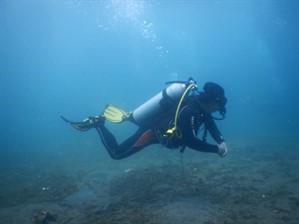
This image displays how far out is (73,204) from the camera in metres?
7.52

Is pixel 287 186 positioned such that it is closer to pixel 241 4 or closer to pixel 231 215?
pixel 231 215

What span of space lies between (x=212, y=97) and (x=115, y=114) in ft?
9.10

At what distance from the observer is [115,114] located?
7.42m

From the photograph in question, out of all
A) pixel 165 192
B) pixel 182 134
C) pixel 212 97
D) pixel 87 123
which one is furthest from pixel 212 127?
pixel 87 123

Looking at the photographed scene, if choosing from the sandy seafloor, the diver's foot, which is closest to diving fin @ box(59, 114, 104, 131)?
the diver's foot

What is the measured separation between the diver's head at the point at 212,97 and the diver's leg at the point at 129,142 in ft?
4.87

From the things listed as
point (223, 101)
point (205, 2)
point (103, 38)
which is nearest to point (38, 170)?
point (223, 101)

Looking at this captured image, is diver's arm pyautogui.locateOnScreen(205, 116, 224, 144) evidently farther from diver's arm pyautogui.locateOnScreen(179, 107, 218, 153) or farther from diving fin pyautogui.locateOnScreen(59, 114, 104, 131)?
diving fin pyautogui.locateOnScreen(59, 114, 104, 131)

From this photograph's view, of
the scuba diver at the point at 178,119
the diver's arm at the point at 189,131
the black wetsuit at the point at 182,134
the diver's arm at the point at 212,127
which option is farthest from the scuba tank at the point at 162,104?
the diver's arm at the point at 212,127

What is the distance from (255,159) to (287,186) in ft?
13.5

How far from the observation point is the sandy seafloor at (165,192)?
618cm

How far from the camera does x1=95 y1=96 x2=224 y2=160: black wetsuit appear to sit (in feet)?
18.6

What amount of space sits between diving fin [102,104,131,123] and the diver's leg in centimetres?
34

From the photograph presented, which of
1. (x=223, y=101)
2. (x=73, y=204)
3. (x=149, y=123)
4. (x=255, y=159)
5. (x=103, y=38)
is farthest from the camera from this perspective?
(x=103, y=38)
